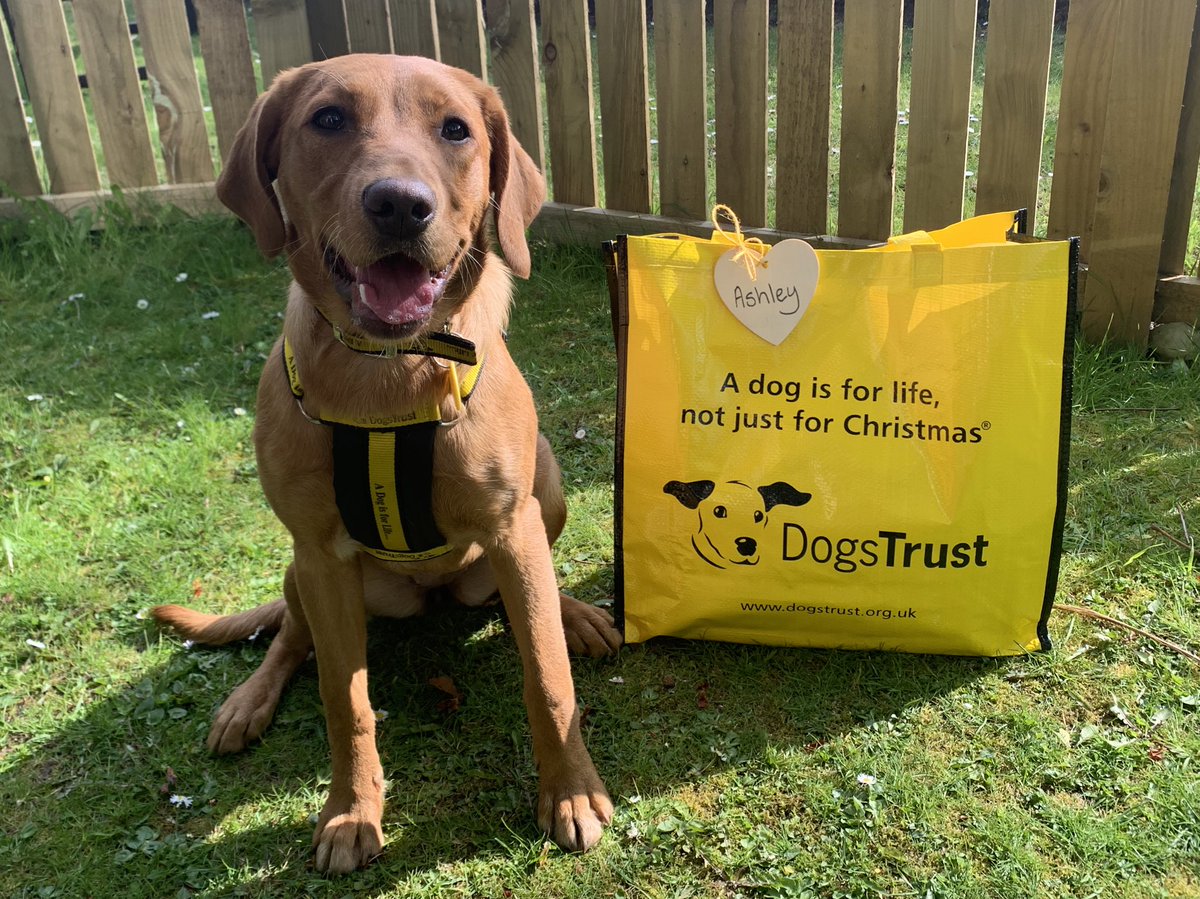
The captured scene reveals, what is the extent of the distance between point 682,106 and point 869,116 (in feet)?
3.06

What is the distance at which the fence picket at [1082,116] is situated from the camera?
13.1ft

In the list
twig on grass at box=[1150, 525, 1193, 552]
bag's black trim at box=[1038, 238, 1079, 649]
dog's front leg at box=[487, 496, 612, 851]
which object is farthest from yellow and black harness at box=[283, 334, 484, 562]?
twig on grass at box=[1150, 525, 1193, 552]

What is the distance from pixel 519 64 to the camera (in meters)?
5.31

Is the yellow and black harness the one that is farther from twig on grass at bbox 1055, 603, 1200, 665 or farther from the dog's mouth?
twig on grass at bbox 1055, 603, 1200, 665

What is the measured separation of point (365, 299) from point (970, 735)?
191cm

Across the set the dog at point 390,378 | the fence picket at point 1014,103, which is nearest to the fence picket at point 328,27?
the fence picket at point 1014,103

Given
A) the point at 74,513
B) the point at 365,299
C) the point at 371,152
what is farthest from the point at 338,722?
the point at 74,513

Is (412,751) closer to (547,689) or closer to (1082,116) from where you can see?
(547,689)

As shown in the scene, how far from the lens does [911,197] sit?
4.58 metres

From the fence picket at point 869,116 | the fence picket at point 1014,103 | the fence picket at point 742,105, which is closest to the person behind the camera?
the fence picket at point 1014,103

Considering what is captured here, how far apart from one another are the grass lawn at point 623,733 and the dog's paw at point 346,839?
0.05 meters

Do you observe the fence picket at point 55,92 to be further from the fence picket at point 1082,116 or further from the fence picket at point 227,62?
the fence picket at point 1082,116

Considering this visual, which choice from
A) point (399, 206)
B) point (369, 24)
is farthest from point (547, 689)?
point (369, 24)

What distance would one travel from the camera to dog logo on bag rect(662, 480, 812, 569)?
286 centimetres
